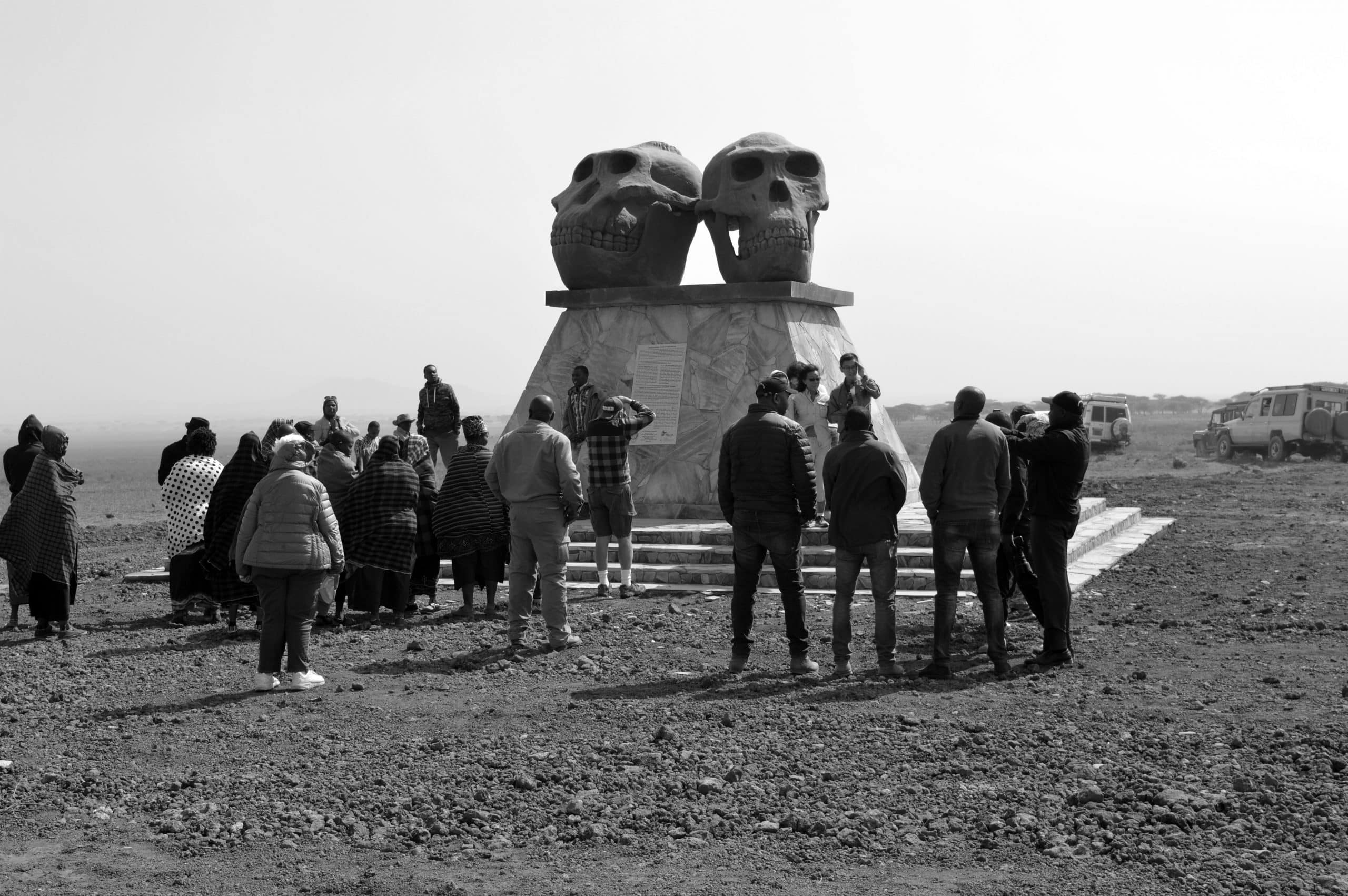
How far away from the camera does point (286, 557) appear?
25.3 feet

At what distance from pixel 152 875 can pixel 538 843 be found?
1357 millimetres

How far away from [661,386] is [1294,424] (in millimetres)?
23715

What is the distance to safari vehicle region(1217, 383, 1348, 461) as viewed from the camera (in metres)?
31.9

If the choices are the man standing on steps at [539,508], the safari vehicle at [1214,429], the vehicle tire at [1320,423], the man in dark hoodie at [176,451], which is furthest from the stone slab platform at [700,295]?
the safari vehicle at [1214,429]

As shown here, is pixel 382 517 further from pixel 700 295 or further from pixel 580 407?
pixel 700 295

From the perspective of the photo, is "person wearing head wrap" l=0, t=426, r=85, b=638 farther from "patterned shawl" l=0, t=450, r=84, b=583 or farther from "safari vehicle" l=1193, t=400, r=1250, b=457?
"safari vehicle" l=1193, t=400, r=1250, b=457

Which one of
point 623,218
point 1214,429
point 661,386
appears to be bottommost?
point 1214,429

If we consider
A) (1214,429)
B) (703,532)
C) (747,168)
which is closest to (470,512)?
(703,532)

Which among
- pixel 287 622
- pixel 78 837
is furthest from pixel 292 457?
pixel 78 837

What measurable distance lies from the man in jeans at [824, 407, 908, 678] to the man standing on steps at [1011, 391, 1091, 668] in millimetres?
871

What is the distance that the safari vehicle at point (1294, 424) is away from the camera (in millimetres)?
31938

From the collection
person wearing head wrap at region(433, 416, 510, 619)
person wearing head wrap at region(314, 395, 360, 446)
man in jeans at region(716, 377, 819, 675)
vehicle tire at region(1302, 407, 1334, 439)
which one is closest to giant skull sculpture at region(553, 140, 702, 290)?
person wearing head wrap at region(314, 395, 360, 446)

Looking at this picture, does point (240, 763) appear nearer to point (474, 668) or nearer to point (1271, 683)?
point (474, 668)

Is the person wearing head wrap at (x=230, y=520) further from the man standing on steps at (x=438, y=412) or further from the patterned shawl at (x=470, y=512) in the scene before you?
the man standing on steps at (x=438, y=412)
